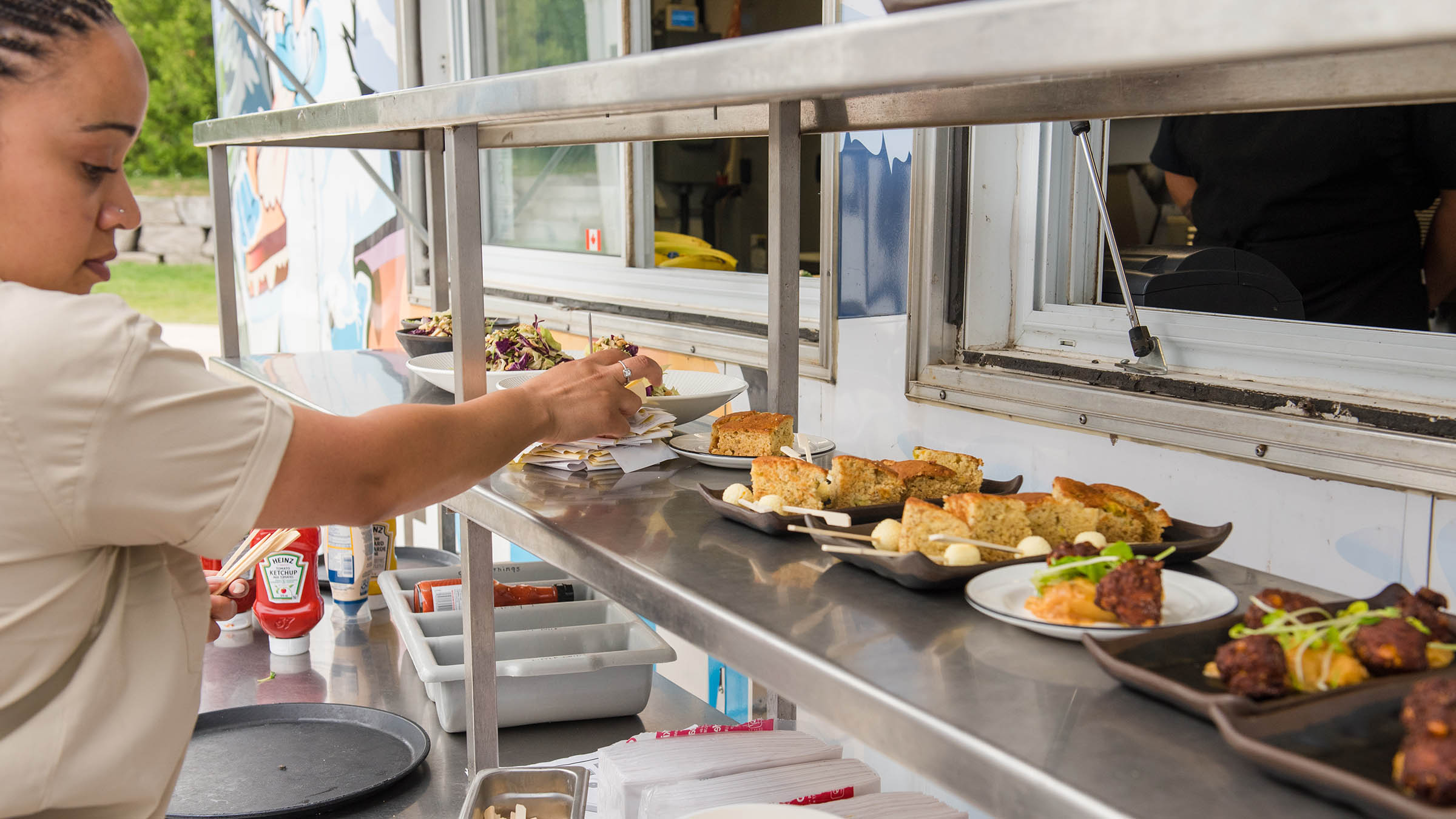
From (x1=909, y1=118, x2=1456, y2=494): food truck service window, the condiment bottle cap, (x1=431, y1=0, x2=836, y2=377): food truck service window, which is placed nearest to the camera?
(x1=909, y1=118, x2=1456, y2=494): food truck service window

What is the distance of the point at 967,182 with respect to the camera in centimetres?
195

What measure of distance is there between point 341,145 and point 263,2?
401 centimetres

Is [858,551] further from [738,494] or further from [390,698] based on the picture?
→ [390,698]

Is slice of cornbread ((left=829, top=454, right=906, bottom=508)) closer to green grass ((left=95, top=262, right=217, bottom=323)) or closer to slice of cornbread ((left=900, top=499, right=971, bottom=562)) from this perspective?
slice of cornbread ((left=900, top=499, right=971, bottom=562))

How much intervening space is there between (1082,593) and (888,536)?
21cm

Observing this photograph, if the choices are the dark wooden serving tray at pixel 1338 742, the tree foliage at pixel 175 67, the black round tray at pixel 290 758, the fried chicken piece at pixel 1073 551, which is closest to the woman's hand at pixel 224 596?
the black round tray at pixel 290 758

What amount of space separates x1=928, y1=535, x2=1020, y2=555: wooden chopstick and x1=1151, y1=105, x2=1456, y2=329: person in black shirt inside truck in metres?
1.00

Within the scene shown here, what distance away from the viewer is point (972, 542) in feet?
3.21

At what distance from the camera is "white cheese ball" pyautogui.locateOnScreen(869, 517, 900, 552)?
1023 millimetres

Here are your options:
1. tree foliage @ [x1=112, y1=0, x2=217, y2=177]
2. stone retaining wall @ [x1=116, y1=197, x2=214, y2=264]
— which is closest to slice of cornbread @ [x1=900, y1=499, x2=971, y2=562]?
stone retaining wall @ [x1=116, y1=197, x2=214, y2=264]

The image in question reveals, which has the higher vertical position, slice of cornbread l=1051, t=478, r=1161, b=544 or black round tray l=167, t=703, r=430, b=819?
slice of cornbread l=1051, t=478, r=1161, b=544

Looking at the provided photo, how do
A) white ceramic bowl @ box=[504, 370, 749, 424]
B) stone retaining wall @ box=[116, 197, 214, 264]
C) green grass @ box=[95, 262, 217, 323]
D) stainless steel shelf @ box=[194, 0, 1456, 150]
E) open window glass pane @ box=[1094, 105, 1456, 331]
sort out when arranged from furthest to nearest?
stone retaining wall @ box=[116, 197, 214, 264], green grass @ box=[95, 262, 217, 323], open window glass pane @ box=[1094, 105, 1456, 331], white ceramic bowl @ box=[504, 370, 749, 424], stainless steel shelf @ box=[194, 0, 1456, 150]

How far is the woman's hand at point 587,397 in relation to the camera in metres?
1.35

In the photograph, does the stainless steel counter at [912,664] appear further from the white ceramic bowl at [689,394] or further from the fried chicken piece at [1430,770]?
the white ceramic bowl at [689,394]
